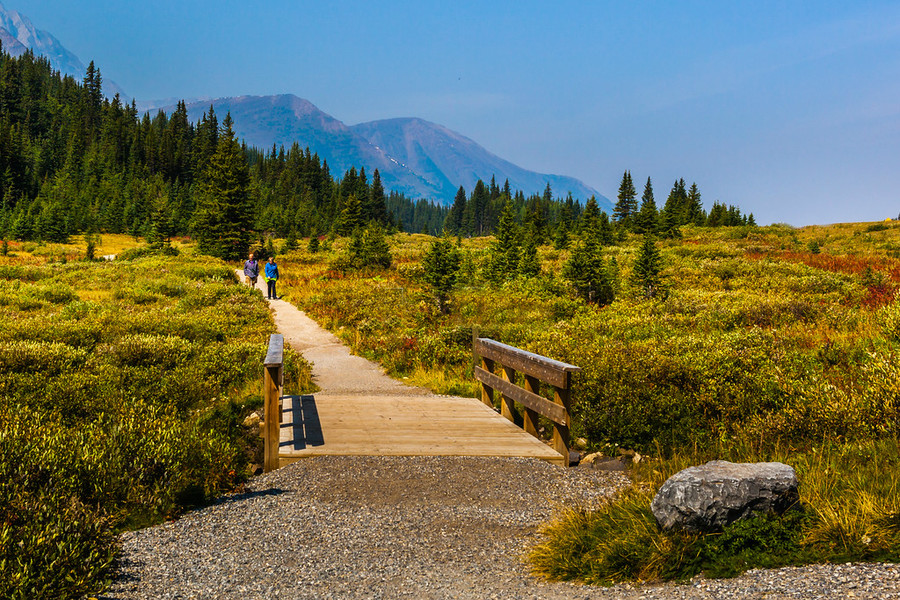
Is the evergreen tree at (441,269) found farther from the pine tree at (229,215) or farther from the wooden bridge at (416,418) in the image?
the pine tree at (229,215)

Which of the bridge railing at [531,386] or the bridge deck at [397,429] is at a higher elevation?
the bridge railing at [531,386]

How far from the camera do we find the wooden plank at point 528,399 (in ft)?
23.4

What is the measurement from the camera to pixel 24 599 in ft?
11.2

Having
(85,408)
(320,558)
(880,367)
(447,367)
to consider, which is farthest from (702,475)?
(447,367)

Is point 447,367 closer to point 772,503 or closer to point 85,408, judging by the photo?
point 85,408

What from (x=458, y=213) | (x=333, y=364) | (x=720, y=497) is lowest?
(x=333, y=364)

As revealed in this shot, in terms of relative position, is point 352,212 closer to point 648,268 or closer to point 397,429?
point 648,268

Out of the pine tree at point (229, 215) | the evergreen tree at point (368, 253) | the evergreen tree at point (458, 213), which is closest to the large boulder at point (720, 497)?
the evergreen tree at point (368, 253)

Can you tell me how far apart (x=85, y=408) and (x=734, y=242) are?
47512 millimetres

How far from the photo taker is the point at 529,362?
7.94 meters

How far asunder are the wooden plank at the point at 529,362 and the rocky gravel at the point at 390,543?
112cm

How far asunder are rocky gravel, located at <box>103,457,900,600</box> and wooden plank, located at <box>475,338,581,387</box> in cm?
112

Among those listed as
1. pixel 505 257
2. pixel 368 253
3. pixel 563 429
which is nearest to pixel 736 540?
pixel 563 429

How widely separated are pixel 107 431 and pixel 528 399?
16.9 feet
